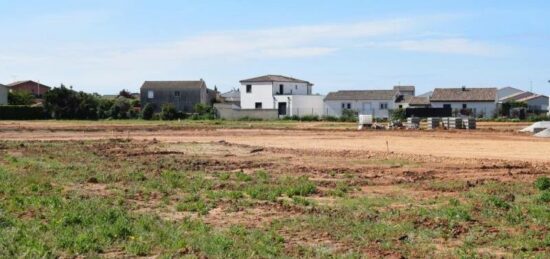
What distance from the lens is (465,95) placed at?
103000mm

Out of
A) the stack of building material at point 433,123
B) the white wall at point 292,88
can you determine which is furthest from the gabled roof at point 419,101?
the stack of building material at point 433,123

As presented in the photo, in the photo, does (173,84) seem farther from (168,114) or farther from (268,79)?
(168,114)

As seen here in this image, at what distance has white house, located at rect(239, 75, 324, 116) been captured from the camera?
352 ft

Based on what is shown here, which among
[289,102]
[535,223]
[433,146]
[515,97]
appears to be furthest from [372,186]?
[515,97]

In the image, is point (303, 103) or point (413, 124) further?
point (303, 103)

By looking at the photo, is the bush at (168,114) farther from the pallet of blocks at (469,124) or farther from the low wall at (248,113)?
the pallet of blocks at (469,124)

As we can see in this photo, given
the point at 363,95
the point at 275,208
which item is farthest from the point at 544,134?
the point at 363,95

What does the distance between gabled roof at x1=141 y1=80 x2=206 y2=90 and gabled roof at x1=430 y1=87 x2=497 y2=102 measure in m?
35.3

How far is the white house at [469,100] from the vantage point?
100938 mm

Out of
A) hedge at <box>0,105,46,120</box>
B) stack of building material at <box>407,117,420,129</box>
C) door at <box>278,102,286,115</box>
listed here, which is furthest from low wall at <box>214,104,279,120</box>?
stack of building material at <box>407,117,420,129</box>

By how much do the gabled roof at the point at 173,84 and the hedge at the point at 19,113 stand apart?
94.0 feet

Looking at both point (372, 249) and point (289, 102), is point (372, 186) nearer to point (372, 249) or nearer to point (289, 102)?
point (372, 249)

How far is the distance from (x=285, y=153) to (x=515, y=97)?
372ft

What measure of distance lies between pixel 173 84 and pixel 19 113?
33737mm
